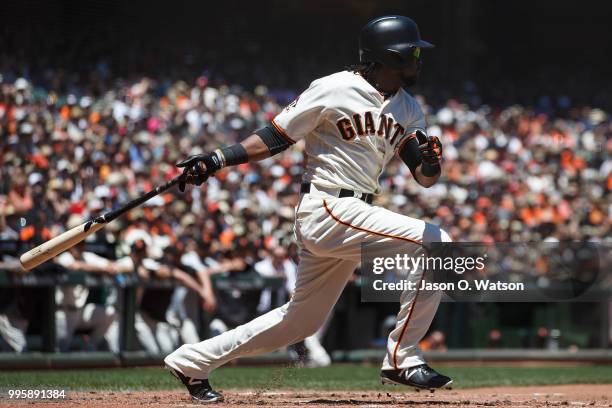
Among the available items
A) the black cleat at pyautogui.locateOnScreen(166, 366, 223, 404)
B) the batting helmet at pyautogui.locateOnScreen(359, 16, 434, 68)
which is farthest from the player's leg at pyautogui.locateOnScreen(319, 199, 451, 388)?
the black cleat at pyautogui.locateOnScreen(166, 366, 223, 404)

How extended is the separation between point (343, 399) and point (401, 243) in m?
1.18

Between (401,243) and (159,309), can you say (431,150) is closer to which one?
(401,243)

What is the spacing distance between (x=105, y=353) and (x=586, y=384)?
3933 mm

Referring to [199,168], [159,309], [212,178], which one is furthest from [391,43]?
[212,178]

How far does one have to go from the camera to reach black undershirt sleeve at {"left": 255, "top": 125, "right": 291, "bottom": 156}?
4.81 m

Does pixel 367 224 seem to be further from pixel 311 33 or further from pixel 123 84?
pixel 311 33

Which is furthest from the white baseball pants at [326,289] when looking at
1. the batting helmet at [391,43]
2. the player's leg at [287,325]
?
the batting helmet at [391,43]

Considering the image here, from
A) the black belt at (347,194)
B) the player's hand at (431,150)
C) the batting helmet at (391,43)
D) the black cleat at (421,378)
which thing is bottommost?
the black cleat at (421,378)

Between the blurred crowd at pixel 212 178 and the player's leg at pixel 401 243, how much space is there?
14.8ft

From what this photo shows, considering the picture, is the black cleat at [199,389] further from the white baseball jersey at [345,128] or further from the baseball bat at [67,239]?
the white baseball jersey at [345,128]

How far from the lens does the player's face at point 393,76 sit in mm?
4855

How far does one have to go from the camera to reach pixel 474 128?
1681 cm

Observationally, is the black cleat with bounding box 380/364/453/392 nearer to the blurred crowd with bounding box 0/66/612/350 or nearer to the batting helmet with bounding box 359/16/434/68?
the batting helmet with bounding box 359/16/434/68

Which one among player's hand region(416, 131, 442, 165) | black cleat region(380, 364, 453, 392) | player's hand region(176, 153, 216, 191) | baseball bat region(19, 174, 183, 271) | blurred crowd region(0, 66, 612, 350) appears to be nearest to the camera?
black cleat region(380, 364, 453, 392)
